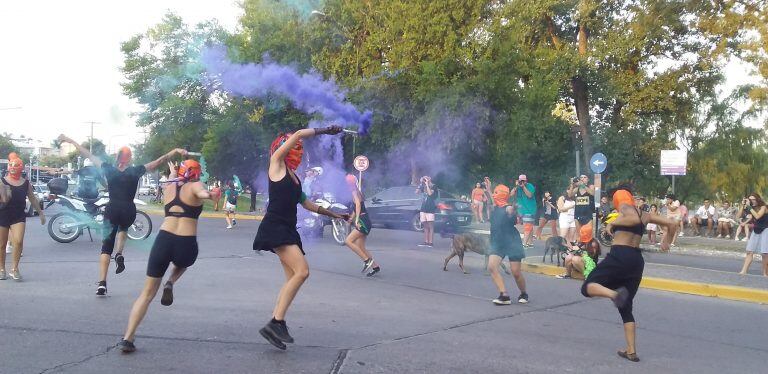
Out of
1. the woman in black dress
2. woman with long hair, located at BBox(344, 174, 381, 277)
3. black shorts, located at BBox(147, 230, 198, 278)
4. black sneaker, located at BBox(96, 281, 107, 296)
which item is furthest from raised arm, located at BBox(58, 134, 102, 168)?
woman with long hair, located at BBox(344, 174, 381, 277)

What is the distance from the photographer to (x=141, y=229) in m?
14.6

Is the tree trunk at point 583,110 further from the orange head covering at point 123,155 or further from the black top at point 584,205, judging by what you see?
A: the orange head covering at point 123,155

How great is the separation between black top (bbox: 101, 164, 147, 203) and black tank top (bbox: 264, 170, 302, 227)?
297 cm

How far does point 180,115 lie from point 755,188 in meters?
32.8

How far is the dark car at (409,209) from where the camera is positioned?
19.1 meters

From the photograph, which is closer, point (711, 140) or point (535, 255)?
point (535, 255)

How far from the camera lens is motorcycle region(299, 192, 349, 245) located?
49.2ft

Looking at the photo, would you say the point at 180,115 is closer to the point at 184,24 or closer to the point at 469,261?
the point at 184,24

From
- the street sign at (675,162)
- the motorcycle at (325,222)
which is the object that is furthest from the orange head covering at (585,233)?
the street sign at (675,162)

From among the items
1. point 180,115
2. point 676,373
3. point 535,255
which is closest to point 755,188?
point 535,255

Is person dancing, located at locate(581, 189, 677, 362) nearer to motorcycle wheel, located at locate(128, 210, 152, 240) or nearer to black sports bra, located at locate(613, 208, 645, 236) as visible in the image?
black sports bra, located at locate(613, 208, 645, 236)

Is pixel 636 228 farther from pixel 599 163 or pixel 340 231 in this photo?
pixel 599 163

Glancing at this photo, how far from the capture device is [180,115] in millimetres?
21219

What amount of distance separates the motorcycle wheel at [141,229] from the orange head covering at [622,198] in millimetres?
11275
